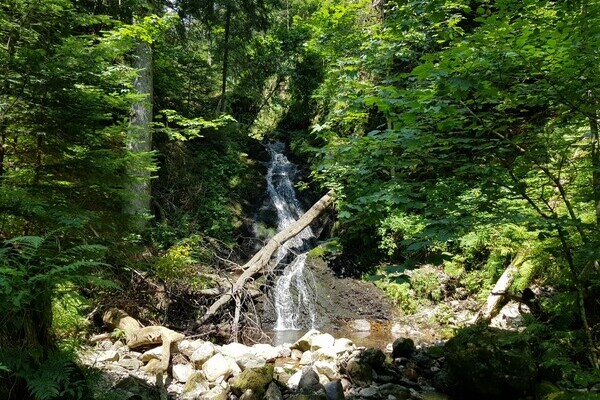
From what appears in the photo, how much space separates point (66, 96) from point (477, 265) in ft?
28.2

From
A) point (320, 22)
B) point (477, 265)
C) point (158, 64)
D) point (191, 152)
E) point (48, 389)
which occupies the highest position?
point (320, 22)

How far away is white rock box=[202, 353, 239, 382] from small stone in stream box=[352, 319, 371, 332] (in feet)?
12.6

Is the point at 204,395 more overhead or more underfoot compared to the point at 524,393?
more underfoot

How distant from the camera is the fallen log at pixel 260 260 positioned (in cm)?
748

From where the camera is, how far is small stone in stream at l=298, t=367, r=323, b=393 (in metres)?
5.19

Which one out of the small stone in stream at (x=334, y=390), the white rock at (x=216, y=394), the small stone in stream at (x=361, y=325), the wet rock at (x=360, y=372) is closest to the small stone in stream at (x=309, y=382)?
the small stone in stream at (x=334, y=390)

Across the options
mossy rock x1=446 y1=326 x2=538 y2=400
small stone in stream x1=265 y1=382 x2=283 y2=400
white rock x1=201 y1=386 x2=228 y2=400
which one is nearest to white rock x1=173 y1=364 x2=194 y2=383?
white rock x1=201 y1=386 x2=228 y2=400

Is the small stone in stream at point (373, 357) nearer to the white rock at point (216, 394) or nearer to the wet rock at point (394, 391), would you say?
the wet rock at point (394, 391)

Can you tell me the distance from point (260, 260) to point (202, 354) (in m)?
3.60

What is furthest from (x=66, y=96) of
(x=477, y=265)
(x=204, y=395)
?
(x=477, y=265)

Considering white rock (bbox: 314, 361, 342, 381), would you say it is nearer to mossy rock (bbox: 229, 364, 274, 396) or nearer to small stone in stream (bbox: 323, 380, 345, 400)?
small stone in stream (bbox: 323, 380, 345, 400)

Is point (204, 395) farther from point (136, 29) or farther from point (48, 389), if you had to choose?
point (136, 29)

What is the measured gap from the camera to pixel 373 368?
20.1ft

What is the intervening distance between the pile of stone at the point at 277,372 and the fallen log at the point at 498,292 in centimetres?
143
